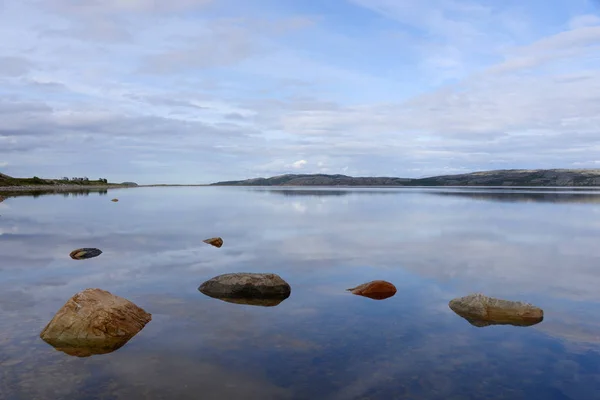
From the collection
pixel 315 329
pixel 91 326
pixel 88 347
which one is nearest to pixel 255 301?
pixel 315 329

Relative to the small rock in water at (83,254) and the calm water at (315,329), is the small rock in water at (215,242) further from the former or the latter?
the small rock in water at (83,254)

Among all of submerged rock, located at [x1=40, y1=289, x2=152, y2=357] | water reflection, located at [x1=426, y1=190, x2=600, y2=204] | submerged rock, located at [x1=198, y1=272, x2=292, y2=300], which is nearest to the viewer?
submerged rock, located at [x1=40, y1=289, x2=152, y2=357]

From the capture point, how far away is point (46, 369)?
1031 centimetres

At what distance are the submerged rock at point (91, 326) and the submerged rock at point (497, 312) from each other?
35.0ft

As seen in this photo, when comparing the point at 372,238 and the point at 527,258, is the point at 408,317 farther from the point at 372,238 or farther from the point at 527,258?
the point at 372,238

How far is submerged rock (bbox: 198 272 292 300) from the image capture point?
1706 cm

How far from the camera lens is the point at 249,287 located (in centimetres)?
1714

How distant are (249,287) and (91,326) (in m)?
6.19

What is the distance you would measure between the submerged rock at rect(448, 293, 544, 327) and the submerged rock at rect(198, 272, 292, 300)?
666 cm

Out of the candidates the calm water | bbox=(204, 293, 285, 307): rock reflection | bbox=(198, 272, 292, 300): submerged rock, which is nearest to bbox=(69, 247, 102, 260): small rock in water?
the calm water

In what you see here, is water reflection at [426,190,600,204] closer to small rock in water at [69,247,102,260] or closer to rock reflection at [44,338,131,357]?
small rock in water at [69,247,102,260]

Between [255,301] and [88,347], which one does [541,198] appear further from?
[88,347]

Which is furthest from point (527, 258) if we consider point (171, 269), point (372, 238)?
point (171, 269)

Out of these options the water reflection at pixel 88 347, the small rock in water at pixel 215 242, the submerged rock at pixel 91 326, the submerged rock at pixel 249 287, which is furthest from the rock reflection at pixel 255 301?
the small rock in water at pixel 215 242
